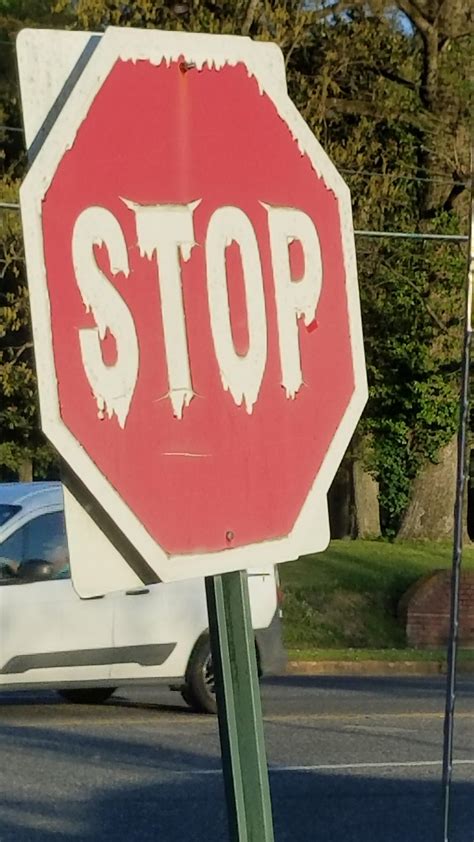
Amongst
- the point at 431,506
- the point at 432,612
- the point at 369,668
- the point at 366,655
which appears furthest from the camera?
the point at 431,506

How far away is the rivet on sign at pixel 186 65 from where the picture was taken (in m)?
2.11

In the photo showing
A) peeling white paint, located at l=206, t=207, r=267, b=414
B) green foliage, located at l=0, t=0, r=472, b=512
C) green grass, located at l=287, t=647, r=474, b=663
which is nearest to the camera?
peeling white paint, located at l=206, t=207, r=267, b=414

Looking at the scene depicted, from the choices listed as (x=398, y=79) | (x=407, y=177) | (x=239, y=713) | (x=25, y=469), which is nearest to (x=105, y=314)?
(x=239, y=713)

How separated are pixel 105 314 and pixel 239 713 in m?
0.56

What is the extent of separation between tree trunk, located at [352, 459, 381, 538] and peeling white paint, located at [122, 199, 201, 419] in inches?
1148

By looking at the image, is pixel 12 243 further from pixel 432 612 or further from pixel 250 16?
pixel 432 612

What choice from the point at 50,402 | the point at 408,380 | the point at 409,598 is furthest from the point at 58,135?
the point at 408,380

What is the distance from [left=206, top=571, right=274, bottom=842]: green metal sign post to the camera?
2107 millimetres

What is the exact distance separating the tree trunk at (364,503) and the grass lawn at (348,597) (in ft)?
18.3

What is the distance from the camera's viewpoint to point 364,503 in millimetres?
32625

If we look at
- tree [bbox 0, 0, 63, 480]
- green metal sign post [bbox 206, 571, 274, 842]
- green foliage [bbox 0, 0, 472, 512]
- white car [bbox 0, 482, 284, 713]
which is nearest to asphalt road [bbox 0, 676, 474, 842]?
white car [bbox 0, 482, 284, 713]

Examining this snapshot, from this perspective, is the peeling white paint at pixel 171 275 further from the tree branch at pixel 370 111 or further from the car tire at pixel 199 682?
the tree branch at pixel 370 111

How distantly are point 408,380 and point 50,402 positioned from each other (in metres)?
25.3

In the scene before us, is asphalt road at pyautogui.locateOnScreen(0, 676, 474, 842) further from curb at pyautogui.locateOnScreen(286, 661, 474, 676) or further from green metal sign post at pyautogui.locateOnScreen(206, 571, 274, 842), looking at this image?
green metal sign post at pyautogui.locateOnScreen(206, 571, 274, 842)
